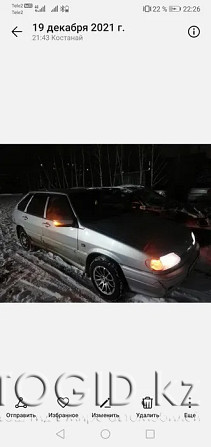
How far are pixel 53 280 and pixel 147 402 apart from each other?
1344 millimetres

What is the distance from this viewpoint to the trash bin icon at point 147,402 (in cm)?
141

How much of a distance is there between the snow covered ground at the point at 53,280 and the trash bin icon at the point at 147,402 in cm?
68

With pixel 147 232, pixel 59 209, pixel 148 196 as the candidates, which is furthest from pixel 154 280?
pixel 59 209

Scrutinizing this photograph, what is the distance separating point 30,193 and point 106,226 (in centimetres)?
117

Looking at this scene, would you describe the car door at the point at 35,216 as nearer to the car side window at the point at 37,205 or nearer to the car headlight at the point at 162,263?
the car side window at the point at 37,205

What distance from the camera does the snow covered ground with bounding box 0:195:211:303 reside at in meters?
2.07

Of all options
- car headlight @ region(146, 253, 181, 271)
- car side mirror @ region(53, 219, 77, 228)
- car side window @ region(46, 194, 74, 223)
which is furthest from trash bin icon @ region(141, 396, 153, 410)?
car side window @ region(46, 194, 74, 223)

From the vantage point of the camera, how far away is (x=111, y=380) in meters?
1.45

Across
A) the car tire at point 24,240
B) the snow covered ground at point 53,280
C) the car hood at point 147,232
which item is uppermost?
the car hood at point 147,232

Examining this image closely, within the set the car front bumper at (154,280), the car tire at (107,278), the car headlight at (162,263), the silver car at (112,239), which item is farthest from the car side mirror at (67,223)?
the car headlight at (162,263)

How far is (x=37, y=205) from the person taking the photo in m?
2.84

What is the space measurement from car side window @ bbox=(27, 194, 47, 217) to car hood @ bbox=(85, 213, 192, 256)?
78 centimetres
